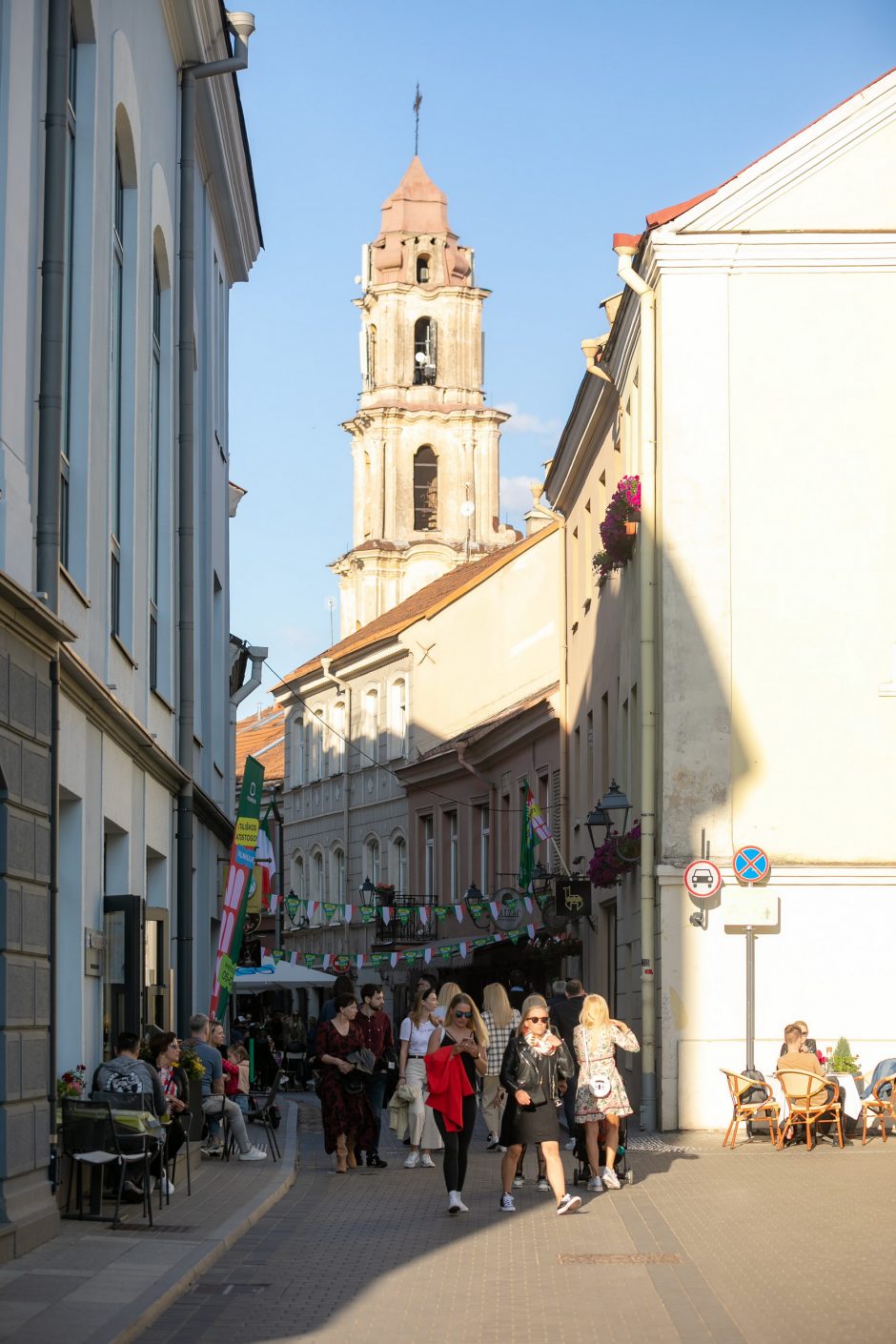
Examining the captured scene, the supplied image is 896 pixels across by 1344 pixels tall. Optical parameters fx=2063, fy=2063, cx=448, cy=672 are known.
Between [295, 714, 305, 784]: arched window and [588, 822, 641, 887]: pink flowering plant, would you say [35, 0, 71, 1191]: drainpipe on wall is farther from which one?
[295, 714, 305, 784]: arched window

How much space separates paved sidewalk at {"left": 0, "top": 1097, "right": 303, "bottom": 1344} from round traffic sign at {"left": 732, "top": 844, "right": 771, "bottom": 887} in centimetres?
757

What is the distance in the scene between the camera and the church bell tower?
253 feet

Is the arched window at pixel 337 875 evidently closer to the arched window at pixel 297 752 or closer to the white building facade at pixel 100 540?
the arched window at pixel 297 752

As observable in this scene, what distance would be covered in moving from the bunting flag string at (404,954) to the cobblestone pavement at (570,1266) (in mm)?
19406

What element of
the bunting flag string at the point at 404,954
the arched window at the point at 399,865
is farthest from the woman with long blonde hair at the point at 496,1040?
the arched window at the point at 399,865

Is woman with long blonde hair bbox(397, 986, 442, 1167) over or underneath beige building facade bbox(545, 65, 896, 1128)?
underneath

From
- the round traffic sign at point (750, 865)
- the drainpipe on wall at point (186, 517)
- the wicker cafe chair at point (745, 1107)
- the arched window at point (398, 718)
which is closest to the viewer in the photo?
the wicker cafe chair at point (745, 1107)

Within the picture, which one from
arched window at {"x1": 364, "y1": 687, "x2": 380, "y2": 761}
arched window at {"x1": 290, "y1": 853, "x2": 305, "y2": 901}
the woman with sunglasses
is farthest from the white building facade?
arched window at {"x1": 290, "y1": 853, "x2": 305, "y2": 901}

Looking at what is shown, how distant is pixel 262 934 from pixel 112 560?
48.7 m

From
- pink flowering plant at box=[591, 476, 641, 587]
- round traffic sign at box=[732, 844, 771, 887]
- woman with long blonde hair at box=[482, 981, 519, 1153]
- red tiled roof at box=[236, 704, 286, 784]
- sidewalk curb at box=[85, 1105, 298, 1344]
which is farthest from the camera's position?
red tiled roof at box=[236, 704, 286, 784]

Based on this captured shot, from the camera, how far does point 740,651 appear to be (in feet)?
74.9

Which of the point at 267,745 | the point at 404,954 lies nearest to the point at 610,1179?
the point at 404,954

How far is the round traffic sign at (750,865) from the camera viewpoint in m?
21.9

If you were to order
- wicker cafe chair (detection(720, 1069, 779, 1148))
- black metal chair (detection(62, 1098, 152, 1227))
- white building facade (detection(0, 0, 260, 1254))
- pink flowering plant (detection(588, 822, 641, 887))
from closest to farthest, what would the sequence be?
1. white building facade (detection(0, 0, 260, 1254))
2. black metal chair (detection(62, 1098, 152, 1227))
3. wicker cafe chair (detection(720, 1069, 779, 1148))
4. pink flowering plant (detection(588, 822, 641, 887))
